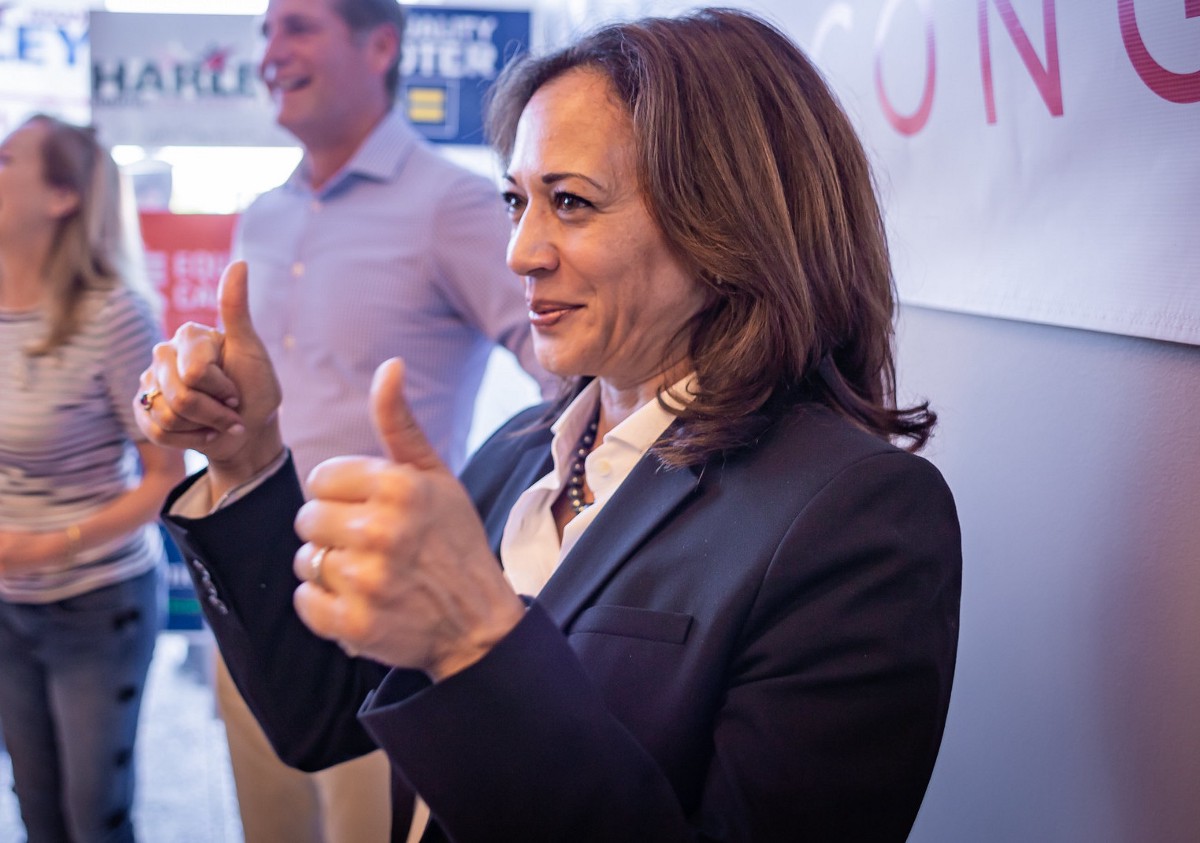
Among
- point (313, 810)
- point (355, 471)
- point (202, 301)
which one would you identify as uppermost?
point (355, 471)

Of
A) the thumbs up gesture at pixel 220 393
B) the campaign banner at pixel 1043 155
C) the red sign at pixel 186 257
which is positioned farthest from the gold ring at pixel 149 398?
the red sign at pixel 186 257

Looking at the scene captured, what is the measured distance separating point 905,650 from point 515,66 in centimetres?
91

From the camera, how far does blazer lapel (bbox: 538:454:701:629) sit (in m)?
1.10

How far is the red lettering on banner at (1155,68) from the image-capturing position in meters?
1.06

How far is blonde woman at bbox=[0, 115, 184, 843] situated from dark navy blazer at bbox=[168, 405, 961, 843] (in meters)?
1.09

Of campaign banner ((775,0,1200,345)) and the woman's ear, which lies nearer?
campaign banner ((775,0,1200,345))

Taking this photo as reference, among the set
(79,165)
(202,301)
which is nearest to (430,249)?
(79,165)

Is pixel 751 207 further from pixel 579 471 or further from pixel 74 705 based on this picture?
pixel 74 705

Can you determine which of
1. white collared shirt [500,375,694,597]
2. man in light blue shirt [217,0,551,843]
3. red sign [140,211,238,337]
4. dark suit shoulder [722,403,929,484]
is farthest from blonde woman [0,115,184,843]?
red sign [140,211,238,337]

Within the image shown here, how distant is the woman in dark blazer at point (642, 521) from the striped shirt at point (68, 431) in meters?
1.03

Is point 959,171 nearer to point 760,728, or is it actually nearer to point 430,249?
point 760,728

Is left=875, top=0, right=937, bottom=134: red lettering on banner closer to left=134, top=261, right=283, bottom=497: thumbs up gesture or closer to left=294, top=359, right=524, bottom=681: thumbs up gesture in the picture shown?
left=134, top=261, right=283, bottom=497: thumbs up gesture

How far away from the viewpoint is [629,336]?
1259mm

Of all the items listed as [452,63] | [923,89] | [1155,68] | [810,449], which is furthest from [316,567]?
[452,63]
